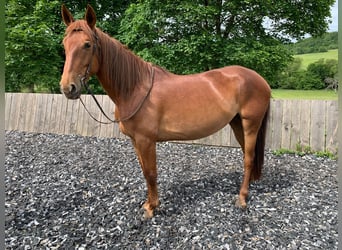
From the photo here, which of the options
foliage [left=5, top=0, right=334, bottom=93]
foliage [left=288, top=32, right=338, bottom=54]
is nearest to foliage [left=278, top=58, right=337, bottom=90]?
foliage [left=288, top=32, right=338, bottom=54]

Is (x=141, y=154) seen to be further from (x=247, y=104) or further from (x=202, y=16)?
(x=202, y=16)

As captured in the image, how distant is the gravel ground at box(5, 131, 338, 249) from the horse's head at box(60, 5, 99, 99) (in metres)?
1.22

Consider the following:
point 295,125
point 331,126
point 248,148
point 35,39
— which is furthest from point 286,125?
point 35,39

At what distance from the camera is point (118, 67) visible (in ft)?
7.22

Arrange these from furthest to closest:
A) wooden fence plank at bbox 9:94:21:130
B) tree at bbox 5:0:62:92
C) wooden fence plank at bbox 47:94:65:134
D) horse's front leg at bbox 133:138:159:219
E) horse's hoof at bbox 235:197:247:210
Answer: tree at bbox 5:0:62:92
wooden fence plank at bbox 9:94:21:130
wooden fence plank at bbox 47:94:65:134
horse's hoof at bbox 235:197:247:210
horse's front leg at bbox 133:138:159:219

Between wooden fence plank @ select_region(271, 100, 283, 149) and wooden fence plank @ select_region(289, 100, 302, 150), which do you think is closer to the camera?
wooden fence plank @ select_region(289, 100, 302, 150)

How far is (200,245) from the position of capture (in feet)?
6.61

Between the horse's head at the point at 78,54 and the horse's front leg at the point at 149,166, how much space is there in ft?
2.29

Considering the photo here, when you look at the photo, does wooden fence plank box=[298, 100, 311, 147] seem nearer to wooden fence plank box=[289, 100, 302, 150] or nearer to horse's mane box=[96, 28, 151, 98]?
wooden fence plank box=[289, 100, 302, 150]

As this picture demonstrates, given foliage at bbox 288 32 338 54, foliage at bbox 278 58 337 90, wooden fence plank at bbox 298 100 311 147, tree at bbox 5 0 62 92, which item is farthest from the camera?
foliage at bbox 278 58 337 90

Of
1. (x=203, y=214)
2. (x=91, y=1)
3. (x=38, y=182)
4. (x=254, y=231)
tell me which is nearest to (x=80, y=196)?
(x=38, y=182)

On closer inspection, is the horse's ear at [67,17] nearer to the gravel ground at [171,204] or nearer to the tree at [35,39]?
the gravel ground at [171,204]

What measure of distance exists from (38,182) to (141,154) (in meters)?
1.79

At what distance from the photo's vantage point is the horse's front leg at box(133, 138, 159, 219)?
227 centimetres
